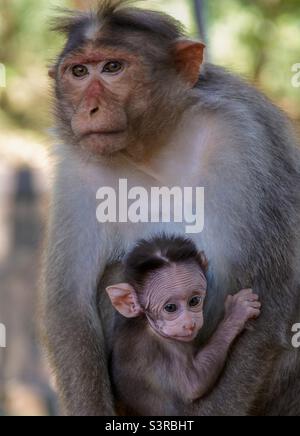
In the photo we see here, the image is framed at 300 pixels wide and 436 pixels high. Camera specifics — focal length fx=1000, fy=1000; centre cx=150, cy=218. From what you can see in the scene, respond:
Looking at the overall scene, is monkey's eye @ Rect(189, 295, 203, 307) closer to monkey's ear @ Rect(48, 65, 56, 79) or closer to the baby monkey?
the baby monkey

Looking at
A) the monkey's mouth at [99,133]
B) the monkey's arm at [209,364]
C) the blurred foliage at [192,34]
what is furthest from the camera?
the blurred foliage at [192,34]

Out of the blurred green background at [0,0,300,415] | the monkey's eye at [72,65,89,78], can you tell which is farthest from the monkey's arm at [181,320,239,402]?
the monkey's eye at [72,65,89,78]

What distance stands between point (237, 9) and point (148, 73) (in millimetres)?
789

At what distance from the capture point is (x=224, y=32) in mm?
3055

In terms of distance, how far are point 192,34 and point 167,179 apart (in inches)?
15.8

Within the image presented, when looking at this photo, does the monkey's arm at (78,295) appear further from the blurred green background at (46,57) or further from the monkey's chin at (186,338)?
the monkey's chin at (186,338)

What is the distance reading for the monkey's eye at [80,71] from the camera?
2.51 metres

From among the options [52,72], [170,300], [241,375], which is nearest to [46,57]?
[52,72]

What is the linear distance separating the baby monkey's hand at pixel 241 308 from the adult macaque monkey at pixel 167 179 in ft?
0.07

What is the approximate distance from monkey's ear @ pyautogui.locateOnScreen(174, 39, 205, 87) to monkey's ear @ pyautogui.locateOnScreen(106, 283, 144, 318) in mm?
555

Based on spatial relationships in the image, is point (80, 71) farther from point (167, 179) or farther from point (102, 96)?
point (167, 179)

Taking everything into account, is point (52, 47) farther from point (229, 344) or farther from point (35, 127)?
point (229, 344)

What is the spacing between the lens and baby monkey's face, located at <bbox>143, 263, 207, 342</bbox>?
2494 millimetres

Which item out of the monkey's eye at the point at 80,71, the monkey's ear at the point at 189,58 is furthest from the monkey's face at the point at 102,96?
the monkey's ear at the point at 189,58
